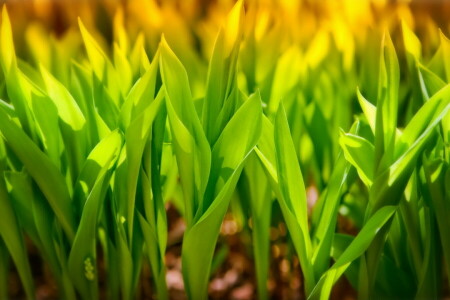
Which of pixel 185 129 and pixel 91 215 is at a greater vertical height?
pixel 185 129

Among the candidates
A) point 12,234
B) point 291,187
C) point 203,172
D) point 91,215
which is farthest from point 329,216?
point 12,234

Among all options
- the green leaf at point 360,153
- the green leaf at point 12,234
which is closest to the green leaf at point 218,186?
the green leaf at point 360,153

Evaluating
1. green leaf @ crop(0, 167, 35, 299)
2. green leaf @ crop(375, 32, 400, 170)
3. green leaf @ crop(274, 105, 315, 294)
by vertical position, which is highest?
green leaf @ crop(375, 32, 400, 170)

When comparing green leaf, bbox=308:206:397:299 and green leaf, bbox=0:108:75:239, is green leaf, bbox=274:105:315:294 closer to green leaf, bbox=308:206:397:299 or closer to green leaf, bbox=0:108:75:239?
green leaf, bbox=308:206:397:299

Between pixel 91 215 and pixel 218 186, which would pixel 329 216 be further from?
pixel 91 215

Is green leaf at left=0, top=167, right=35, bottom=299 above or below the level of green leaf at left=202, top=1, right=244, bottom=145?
below

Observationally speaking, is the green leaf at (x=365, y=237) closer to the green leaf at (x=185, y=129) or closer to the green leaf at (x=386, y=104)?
the green leaf at (x=386, y=104)

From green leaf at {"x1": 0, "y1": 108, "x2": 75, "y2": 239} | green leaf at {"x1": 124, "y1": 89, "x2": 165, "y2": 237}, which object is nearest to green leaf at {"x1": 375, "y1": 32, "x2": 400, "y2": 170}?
green leaf at {"x1": 124, "y1": 89, "x2": 165, "y2": 237}

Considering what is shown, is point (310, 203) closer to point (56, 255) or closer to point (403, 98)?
point (403, 98)

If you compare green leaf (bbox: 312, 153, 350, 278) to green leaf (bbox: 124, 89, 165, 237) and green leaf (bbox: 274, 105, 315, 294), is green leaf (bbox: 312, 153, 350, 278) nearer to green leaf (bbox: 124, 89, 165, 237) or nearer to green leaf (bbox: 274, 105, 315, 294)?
green leaf (bbox: 274, 105, 315, 294)

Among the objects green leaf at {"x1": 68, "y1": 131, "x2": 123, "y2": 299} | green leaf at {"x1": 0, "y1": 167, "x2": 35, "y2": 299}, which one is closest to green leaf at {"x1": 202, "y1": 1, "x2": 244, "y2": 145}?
green leaf at {"x1": 68, "y1": 131, "x2": 123, "y2": 299}

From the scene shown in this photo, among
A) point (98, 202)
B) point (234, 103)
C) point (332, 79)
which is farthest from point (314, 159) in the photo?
point (98, 202)
